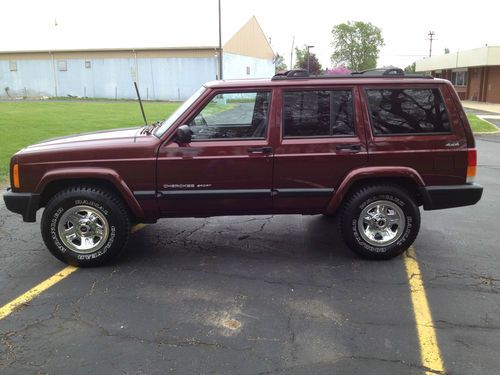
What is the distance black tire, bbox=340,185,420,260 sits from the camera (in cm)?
475

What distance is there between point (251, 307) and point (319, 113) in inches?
77.0

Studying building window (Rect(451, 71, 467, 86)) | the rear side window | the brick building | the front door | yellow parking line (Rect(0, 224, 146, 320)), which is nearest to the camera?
yellow parking line (Rect(0, 224, 146, 320))

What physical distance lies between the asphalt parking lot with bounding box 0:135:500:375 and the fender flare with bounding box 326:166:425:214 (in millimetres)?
704

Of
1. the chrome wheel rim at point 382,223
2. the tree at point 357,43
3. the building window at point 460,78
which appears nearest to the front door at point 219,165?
the chrome wheel rim at point 382,223

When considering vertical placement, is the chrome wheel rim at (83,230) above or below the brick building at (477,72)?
below

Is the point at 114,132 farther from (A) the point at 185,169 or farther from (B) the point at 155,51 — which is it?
(B) the point at 155,51

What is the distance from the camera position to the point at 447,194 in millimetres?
4777

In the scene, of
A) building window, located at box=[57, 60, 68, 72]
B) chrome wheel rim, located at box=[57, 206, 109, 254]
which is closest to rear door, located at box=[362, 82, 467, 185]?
chrome wheel rim, located at box=[57, 206, 109, 254]

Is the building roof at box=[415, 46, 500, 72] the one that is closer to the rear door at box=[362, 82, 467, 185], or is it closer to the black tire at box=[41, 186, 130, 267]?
the rear door at box=[362, 82, 467, 185]

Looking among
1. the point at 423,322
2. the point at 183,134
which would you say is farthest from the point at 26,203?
the point at 423,322

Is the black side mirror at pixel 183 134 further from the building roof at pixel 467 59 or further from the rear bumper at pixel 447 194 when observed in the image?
the building roof at pixel 467 59

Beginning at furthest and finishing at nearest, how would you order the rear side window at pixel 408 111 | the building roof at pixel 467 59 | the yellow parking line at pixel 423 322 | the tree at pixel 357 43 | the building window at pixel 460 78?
the tree at pixel 357 43
the building window at pixel 460 78
the building roof at pixel 467 59
the rear side window at pixel 408 111
the yellow parking line at pixel 423 322

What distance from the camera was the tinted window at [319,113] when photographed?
15.3 feet

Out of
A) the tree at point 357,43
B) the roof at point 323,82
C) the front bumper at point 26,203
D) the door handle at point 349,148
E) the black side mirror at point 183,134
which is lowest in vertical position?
the front bumper at point 26,203
